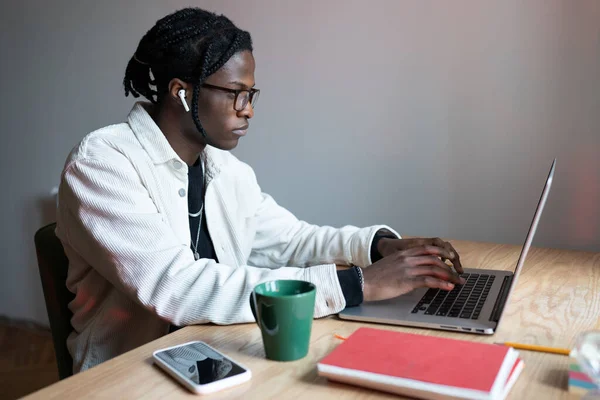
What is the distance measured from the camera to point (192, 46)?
1292 mm

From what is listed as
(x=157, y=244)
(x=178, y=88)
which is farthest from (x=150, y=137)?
(x=157, y=244)

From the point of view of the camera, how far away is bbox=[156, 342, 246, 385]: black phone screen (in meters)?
0.75

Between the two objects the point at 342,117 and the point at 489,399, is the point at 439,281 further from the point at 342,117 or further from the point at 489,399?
the point at 342,117

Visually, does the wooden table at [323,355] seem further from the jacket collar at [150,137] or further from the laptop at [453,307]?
the jacket collar at [150,137]

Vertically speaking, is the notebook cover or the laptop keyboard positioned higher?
the notebook cover

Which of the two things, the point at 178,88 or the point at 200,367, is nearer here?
the point at 200,367

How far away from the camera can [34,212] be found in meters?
2.88

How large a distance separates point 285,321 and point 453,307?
348 millimetres

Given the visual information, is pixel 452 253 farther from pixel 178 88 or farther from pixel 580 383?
pixel 178 88

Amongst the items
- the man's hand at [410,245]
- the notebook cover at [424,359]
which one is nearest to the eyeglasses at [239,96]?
the man's hand at [410,245]

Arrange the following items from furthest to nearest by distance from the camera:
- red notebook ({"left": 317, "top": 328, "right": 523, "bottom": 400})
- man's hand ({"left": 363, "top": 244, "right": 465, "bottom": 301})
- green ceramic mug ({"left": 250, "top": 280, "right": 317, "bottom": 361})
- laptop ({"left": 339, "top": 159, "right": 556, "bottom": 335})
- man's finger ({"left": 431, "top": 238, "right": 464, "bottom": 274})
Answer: man's finger ({"left": 431, "top": 238, "right": 464, "bottom": 274})
man's hand ({"left": 363, "top": 244, "right": 465, "bottom": 301})
laptop ({"left": 339, "top": 159, "right": 556, "bottom": 335})
green ceramic mug ({"left": 250, "top": 280, "right": 317, "bottom": 361})
red notebook ({"left": 317, "top": 328, "right": 523, "bottom": 400})

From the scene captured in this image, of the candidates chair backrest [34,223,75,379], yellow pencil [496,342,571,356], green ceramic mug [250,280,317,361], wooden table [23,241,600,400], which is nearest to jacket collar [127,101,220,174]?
chair backrest [34,223,75,379]

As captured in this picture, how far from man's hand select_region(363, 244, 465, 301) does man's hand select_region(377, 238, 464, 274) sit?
150 mm

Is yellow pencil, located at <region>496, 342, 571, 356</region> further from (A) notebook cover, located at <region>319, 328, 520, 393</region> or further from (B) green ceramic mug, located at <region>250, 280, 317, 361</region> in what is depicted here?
(B) green ceramic mug, located at <region>250, 280, 317, 361</region>
